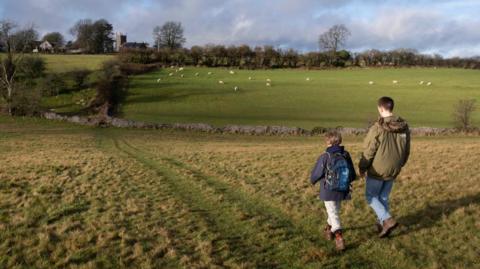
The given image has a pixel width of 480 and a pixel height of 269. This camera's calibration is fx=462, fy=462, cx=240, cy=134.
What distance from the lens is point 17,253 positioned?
25.0 ft

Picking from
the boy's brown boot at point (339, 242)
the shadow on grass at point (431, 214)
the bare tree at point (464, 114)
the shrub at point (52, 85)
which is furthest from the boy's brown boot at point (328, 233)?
the shrub at point (52, 85)

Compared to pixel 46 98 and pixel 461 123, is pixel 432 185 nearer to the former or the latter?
pixel 461 123

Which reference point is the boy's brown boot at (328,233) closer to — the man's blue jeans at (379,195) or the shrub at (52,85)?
the man's blue jeans at (379,195)

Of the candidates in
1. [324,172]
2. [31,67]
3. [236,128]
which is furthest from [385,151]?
[31,67]

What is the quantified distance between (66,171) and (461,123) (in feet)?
105

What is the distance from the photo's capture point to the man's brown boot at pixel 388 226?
26.0 feet

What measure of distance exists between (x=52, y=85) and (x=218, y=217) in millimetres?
54551

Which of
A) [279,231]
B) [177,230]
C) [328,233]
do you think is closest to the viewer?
[328,233]

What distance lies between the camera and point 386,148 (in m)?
7.88

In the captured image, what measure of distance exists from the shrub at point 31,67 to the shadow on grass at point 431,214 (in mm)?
59585

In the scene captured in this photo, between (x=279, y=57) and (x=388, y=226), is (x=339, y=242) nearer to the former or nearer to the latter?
(x=388, y=226)

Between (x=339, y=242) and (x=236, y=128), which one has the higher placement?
(x=339, y=242)

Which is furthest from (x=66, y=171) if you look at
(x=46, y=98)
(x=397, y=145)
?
(x=46, y=98)

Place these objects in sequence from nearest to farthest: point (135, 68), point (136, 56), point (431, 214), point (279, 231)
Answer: point (279, 231) < point (431, 214) < point (135, 68) < point (136, 56)
